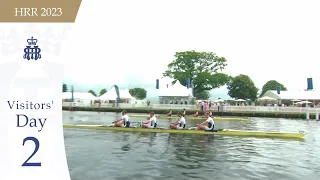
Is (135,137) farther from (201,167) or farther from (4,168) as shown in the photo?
(4,168)

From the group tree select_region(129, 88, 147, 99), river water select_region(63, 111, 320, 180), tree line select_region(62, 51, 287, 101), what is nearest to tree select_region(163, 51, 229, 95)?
tree line select_region(62, 51, 287, 101)

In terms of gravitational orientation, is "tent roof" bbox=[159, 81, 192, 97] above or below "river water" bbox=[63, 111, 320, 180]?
above

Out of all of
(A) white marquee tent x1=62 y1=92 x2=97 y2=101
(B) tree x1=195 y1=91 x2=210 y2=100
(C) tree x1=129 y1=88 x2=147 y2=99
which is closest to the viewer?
(A) white marquee tent x1=62 y1=92 x2=97 y2=101

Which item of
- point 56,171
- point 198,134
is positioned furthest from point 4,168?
point 198,134

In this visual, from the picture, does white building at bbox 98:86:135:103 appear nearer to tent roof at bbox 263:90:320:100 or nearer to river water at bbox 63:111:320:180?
tent roof at bbox 263:90:320:100

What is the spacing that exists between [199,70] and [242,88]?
24.6m

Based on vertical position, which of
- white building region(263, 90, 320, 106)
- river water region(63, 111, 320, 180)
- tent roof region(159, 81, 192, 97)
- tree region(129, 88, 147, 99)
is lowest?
river water region(63, 111, 320, 180)

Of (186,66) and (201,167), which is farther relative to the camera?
(186,66)

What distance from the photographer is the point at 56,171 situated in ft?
19.0

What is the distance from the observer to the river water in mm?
11945

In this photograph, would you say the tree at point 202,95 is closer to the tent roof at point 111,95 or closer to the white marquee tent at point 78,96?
the white marquee tent at point 78,96

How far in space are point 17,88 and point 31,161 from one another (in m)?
1.34

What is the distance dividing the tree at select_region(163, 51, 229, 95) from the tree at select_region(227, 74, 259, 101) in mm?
19554

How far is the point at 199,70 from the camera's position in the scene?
7106cm
